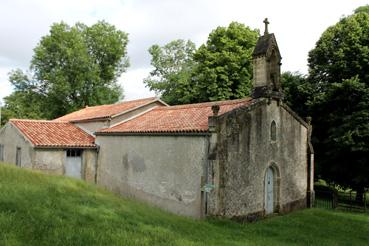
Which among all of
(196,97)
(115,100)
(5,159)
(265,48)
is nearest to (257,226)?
(265,48)

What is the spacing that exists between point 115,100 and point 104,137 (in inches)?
1083

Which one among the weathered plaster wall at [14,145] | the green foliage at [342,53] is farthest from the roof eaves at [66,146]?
the green foliage at [342,53]

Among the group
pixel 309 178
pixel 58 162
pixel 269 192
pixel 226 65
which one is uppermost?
pixel 226 65

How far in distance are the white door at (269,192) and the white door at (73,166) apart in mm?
11531

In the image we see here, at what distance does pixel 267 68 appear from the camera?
19062mm

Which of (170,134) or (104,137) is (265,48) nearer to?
(170,134)

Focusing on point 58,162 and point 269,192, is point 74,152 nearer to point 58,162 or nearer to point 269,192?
point 58,162

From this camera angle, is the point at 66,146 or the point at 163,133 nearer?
the point at 163,133

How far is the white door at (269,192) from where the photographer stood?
1866cm

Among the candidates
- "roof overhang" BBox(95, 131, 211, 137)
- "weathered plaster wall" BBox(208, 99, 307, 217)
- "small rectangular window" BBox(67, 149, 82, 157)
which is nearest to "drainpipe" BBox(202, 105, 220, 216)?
"weathered plaster wall" BBox(208, 99, 307, 217)

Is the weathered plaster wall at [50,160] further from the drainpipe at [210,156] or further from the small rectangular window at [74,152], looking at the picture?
→ the drainpipe at [210,156]

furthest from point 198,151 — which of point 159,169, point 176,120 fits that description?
point 176,120

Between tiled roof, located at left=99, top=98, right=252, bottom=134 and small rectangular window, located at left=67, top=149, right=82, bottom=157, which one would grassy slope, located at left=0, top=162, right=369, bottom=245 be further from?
small rectangular window, located at left=67, top=149, right=82, bottom=157

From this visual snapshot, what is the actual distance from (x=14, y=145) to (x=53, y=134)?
123 inches
